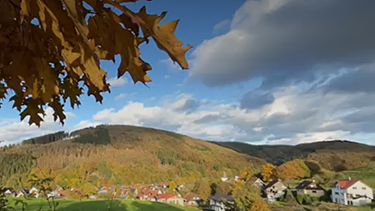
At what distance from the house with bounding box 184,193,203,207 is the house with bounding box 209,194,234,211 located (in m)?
2.23

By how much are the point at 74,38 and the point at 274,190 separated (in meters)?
24.9

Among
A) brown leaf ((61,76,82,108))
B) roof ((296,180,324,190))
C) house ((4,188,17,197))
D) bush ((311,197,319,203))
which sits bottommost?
bush ((311,197,319,203))

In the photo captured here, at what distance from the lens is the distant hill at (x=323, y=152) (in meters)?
30.2

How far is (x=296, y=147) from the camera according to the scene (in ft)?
189

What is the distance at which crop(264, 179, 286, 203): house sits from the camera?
22.5 meters

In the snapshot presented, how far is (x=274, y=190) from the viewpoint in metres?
23.5

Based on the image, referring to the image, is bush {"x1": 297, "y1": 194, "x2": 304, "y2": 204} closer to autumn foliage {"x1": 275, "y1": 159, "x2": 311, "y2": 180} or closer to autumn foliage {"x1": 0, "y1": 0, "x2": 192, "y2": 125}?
autumn foliage {"x1": 275, "y1": 159, "x2": 311, "y2": 180}

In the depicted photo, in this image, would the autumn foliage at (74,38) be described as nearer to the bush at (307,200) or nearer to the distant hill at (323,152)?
the bush at (307,200)

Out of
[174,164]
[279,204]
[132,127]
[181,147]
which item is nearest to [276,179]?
[279,204]

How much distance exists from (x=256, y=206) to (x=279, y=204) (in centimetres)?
489

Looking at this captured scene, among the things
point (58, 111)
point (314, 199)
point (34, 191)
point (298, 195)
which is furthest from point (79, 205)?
point (314, 199)

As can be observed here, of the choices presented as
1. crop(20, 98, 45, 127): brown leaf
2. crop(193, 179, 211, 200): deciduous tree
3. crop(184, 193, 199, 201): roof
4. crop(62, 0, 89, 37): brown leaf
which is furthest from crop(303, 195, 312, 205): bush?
crop(62, 0, 89, 37): brown leaf

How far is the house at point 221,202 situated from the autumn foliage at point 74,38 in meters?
19.4

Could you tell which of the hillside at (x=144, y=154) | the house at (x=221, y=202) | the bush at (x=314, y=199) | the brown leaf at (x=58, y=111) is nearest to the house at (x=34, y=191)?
the brown leaf at (x=58, y=111)
